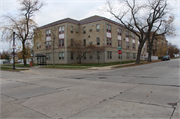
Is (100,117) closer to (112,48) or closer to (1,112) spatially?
(1,112)

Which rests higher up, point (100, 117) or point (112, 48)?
point (112, 48)

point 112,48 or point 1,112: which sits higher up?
point 112,48

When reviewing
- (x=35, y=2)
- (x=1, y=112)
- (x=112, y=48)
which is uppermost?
(x=35, y=2)

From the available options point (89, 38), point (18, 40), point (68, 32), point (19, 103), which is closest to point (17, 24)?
point (18, 40)

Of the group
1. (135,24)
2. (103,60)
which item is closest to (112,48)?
(103,60)

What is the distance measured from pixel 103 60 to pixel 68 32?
1136 centimetres

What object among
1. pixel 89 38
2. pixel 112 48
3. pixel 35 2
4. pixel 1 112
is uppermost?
pixel 35 2

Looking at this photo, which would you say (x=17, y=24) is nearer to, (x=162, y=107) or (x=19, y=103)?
(x=19, y=103)

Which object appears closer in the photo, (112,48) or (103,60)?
(103,60)

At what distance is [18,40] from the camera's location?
98.4 ft

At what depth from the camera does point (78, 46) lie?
30.3 metres

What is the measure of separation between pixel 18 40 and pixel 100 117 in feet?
102

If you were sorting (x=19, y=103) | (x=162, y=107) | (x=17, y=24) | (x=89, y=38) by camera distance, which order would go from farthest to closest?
(x=89, y=38) → (x=17, y=24) → (x=19, y=103) → (x=162, y=107)

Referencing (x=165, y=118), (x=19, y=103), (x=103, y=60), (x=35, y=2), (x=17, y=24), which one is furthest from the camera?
(x=103, y=60)
